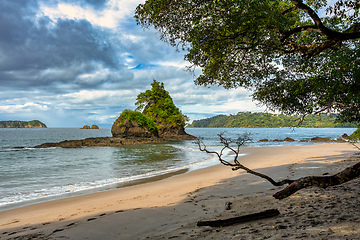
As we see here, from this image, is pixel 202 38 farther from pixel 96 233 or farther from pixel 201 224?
pixel 96 233

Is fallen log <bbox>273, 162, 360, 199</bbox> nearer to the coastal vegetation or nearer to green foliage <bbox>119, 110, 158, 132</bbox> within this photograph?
the coastal vegetation

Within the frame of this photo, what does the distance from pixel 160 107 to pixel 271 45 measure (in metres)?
64.0

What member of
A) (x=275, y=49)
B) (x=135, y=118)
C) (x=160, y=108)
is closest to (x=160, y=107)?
(x=160, y=108)

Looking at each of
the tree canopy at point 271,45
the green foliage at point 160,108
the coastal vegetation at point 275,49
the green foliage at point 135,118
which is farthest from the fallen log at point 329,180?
the green foliage at point 160,108

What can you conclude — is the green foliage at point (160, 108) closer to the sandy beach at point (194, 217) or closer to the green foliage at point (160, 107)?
the green foliage at point (160, 107)

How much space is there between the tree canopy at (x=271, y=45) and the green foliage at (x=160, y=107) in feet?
195

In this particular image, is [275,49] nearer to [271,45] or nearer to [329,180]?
[271,45]

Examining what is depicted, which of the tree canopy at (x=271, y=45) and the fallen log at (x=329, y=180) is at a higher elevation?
the tree canopy at (x=271, y=45)

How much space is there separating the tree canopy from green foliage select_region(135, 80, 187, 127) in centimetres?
5931

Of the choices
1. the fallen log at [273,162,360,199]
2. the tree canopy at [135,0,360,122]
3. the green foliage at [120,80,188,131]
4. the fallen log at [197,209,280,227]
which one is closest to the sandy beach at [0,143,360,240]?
the fallen log at [197,209,280,227]

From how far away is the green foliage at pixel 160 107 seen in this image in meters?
67.4

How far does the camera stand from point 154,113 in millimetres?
67188

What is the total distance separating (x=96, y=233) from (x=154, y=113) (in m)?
62.6

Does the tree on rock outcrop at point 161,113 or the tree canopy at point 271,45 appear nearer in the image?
the tree canopy at point 271,45
